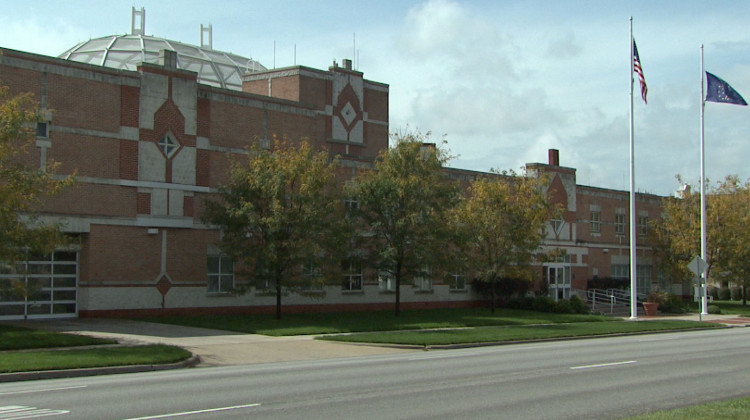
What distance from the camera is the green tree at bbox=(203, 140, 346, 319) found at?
3058 centimetres

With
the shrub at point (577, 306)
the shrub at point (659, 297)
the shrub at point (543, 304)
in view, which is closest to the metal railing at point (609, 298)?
the shrub at point (659, 297)

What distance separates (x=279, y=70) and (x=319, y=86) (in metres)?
2.29

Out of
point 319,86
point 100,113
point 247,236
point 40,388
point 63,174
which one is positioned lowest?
point 40,388

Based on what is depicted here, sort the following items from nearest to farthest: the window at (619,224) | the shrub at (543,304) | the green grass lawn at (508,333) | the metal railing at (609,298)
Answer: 1. the green grass lawn at (508,333)
2. the shrub at (543,304)
3. the metal railing at (609,298)
4. the window at (619,224)

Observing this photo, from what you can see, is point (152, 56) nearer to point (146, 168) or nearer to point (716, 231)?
point (146, 168)

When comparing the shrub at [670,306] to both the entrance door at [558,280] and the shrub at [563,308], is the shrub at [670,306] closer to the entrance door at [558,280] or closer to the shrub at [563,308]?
the entrance door at [558,280]

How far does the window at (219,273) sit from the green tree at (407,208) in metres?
5.85

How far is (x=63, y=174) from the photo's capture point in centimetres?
2991

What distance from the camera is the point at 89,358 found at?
18.9 meters

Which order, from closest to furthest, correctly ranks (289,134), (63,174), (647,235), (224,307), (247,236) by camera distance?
(63,174), (247,236), (224,307), (289,134), (647,235)

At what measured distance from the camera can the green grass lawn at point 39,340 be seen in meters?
21.0

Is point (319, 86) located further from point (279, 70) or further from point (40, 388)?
point (40, 388)

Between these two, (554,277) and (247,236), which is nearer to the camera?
(247,236)

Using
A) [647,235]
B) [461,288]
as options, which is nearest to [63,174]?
[461,288]
